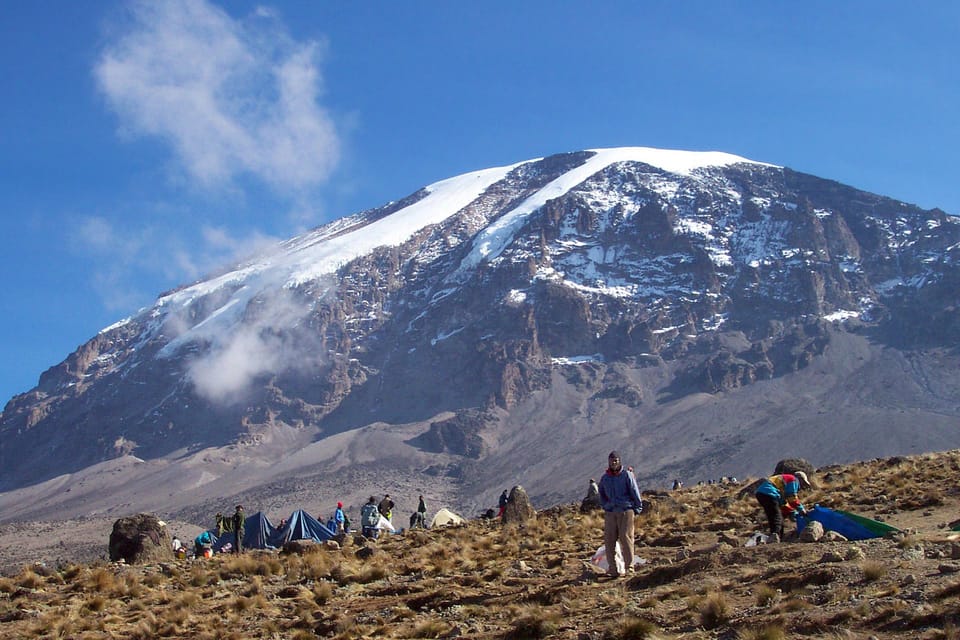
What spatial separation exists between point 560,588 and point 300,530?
898 inches

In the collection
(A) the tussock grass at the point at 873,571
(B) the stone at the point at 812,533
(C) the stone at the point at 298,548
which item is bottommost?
(A) the tussock grass at the point at 873,571

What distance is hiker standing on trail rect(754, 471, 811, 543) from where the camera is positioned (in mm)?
14648

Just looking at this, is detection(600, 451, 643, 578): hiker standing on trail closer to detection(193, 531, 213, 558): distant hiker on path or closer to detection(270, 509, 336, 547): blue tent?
detection(193, 531, 213, 558): distant hiker on path

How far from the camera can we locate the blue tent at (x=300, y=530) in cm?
3284

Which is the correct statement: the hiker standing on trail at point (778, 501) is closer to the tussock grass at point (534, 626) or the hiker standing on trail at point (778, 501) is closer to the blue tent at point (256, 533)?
the tussock grass at point (534, 626)

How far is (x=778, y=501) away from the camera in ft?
48.8

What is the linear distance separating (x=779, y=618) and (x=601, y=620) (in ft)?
6.50

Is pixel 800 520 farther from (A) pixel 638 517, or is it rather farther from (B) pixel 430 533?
(B) pixel 430 533

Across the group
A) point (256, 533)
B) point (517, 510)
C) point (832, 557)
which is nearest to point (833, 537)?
point (832, 557)

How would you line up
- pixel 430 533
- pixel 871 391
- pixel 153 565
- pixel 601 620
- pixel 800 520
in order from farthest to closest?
1. pixel 871 391
2. pixel 430 533
3. pixel 153 565
4. pixel 800 520
5. pixel 601 620

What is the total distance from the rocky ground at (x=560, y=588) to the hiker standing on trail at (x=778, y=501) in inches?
24.3

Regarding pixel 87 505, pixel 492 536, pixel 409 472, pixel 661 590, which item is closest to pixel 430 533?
pixel 492 536

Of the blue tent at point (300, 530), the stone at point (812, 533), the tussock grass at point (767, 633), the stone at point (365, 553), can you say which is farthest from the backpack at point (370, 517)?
the tussock grass at point (767, 633)

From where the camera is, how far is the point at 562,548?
57.1 feet
